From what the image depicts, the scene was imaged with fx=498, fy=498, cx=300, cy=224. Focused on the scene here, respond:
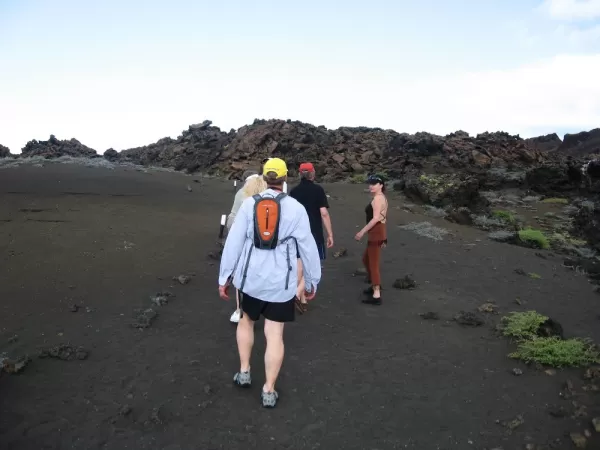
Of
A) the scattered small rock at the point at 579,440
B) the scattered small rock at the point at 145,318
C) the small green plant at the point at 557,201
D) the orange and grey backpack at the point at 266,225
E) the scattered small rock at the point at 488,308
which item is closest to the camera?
the scattered small rock at the point at 579,440

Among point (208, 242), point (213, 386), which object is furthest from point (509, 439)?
point (208, 242)

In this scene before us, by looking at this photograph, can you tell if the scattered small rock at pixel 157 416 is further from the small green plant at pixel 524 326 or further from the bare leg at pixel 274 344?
the small green plant at pixel 524 326

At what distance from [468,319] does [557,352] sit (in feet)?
4.31

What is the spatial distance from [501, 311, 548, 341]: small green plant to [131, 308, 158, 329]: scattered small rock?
4167 mm

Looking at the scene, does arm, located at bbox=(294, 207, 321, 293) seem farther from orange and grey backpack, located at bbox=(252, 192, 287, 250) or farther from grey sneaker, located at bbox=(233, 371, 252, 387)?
grey sneaker, located at bbox=(233, 371, 252, 387)

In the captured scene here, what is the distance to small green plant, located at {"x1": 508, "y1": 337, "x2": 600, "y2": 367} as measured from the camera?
16.2 ft

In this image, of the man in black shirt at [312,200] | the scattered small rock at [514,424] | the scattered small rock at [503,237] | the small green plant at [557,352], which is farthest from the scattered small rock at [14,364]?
the scattered small rock at [503,237]

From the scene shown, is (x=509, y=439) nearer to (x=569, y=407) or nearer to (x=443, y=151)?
(x=569, y=407)

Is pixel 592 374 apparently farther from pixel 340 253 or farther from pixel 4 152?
pixel 4 152

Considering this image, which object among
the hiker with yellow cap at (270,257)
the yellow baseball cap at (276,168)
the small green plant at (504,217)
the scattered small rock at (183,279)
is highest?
the yellow baseball cap at (276,168)

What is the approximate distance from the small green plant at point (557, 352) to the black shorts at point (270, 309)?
2661mm

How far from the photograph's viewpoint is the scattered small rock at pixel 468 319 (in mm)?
6215

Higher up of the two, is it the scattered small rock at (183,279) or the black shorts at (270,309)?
the black shorts at (270,309)

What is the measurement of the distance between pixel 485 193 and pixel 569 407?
60.4 feet
